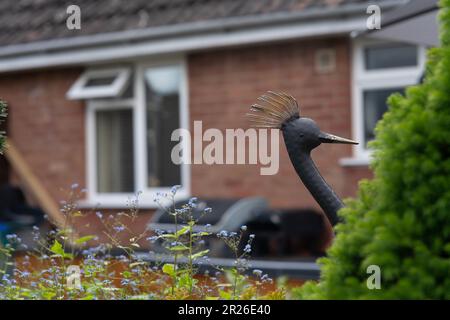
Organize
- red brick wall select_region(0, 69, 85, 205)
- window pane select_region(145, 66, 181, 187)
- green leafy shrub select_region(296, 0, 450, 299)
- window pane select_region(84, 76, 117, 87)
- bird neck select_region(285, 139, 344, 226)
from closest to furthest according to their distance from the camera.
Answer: green leafy shrub select_region(296, 0, 450, 299) → bird neck select_region(285, 139, 344, 226) → window pane select_region(145, 66, 181, 187) → window pane select_region(84, 76, 117, 87) → red brick wall select_region(0, 69, 85, 205)

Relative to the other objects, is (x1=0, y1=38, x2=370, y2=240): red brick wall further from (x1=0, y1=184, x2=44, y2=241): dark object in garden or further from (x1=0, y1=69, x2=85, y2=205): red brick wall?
(x1=0, y1=184, x2=44, y2=241): dark object in garden

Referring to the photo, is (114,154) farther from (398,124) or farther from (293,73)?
(398,124)

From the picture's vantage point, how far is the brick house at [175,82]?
9.59 metres

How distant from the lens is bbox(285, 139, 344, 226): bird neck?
2.97m

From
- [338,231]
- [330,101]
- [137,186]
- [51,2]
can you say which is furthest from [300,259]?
[338,231]

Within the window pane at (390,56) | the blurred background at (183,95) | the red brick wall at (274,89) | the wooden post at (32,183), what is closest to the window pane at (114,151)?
the blurred background at (183,95)

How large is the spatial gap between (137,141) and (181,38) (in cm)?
152

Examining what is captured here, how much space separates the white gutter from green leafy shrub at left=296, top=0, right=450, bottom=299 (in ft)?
23.1

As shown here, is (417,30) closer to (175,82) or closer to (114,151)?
(175,82)

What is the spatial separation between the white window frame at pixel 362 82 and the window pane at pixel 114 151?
3026mm

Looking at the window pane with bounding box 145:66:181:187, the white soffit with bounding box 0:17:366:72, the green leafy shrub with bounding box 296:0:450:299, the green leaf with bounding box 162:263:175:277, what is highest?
the white soffit with bounding box 0:17:366:72

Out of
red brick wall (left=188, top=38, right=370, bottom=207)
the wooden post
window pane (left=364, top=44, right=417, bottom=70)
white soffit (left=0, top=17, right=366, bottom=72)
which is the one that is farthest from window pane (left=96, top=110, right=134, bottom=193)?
window pane (left=364, top=44, right=417, bottom=70)

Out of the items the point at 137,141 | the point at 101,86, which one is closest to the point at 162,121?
the point at 137,141

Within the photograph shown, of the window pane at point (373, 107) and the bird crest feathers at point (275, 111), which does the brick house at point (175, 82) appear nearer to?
the window pane at point (373, 107)
